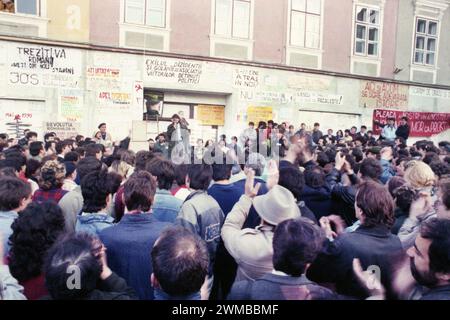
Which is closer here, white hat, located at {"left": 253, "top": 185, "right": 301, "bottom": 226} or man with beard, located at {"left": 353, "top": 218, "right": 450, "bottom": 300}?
man with beard, located at {"left": 353, "top": 218, "right": 450, "bottom": 300}

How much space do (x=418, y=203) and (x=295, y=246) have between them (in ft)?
5.75

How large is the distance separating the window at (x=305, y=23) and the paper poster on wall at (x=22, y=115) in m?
9.29

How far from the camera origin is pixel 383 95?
1812 centimetres

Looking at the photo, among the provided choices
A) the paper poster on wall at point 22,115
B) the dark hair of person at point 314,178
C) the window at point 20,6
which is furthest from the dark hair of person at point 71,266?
the window at point 20,6

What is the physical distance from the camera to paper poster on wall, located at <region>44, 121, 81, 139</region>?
12.3 meters

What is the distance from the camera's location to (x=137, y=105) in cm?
1367

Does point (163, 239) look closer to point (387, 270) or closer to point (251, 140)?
point (387, 270)

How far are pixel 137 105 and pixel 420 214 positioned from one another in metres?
11.4

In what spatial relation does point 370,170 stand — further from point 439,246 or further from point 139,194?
point 139,194

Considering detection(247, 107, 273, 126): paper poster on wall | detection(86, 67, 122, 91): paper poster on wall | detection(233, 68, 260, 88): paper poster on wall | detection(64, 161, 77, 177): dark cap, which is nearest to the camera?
detection(64, 161, 77, 177): dark cap

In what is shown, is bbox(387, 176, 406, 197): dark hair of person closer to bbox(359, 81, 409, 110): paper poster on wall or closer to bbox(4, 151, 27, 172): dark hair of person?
bbox(4, 151, 27, 172): dark hair of person

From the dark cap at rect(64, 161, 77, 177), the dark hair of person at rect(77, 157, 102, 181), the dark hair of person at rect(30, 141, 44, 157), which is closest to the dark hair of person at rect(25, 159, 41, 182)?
the dark cap at rect(64, 161, 77, 177)

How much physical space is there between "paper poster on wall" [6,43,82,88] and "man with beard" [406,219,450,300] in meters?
12.1

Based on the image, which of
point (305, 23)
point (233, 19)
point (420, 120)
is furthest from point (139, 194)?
point (420, 120)
